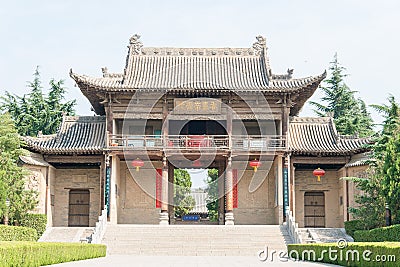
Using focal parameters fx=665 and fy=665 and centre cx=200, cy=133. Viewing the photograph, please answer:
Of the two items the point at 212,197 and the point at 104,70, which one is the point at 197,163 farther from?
the point at 212,197

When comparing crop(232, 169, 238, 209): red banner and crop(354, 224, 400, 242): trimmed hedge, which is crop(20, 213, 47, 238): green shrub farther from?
crop(354, 224, 400, 242): trimmed hedge

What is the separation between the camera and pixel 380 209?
22562 mm

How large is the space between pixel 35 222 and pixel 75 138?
15.2ft

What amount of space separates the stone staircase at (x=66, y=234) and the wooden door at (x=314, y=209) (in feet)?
33.1

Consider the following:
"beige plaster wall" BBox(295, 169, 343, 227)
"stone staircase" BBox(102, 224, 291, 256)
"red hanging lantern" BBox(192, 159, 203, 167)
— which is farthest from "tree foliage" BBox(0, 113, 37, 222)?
"beige plaster wall" BBox(295, 169, 343, 227)

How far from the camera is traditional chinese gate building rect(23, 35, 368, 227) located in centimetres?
2791

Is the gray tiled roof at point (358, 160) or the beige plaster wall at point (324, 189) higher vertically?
the gray tiled roof at point (358, 160)

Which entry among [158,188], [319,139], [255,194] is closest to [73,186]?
[158,188]

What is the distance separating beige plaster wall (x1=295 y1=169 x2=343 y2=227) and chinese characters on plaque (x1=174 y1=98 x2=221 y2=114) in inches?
196

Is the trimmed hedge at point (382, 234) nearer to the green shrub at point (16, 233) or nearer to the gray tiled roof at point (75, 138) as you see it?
the gray tiled roof at point (75, 138)

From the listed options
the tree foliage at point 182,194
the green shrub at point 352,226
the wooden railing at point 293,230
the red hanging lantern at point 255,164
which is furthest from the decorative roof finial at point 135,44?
the tree foliage at point 182,194

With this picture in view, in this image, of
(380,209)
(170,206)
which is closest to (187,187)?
(170,206)

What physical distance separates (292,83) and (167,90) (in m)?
5.42

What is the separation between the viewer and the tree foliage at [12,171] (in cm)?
2389
